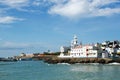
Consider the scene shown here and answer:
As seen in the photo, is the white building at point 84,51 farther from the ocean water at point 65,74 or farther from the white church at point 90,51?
the ocean water at point 65,74

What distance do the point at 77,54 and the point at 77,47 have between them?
2748 mm

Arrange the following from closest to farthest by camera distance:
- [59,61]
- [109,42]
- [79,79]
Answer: [79,79], [59,61], [109,42]

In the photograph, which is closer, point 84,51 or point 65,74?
point 65,74

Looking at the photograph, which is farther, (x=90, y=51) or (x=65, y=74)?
(x=90, y=51)

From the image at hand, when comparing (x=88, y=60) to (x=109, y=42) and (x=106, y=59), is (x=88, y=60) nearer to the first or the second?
(x=106, y=59)

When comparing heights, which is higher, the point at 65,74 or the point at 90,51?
the point at 90,51

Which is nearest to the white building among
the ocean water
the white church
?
the white church

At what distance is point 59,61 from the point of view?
103750 millimetres

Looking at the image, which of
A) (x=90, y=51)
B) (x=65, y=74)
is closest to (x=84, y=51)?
(x=90, y=51)

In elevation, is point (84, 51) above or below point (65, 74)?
above

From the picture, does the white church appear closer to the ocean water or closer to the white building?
the white building

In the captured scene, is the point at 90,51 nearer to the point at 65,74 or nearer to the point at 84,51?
the point at 84,51

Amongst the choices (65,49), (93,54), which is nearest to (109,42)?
(65,49)

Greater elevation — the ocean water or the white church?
the white church
